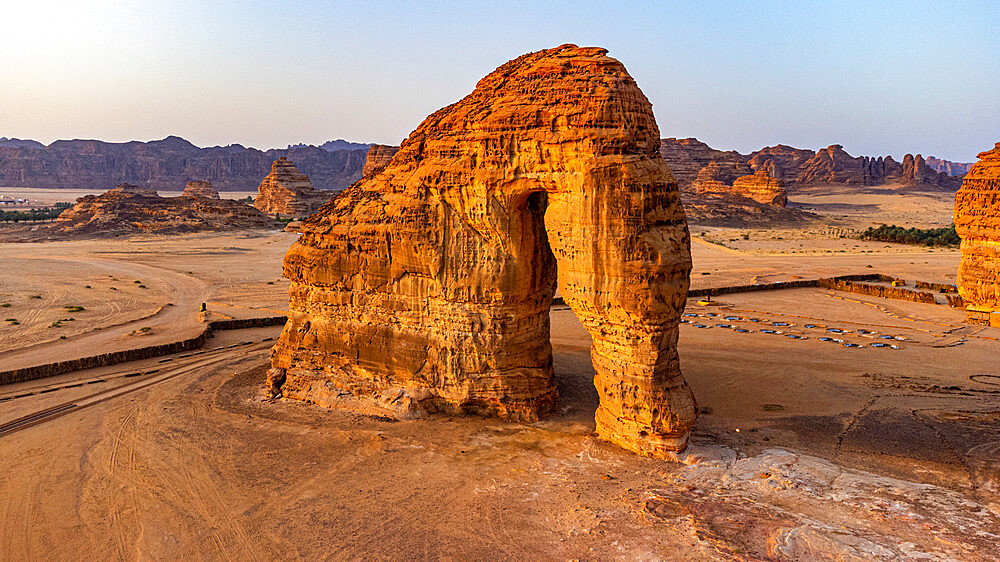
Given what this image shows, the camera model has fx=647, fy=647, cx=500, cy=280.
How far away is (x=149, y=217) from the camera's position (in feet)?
205

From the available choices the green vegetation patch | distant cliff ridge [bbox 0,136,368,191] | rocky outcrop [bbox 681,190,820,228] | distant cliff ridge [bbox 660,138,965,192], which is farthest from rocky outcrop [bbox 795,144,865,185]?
distant cliff ridge [bbox 0,136,368,191]

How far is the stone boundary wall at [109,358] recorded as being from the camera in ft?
59.6

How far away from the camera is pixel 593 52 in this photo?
42.2 feet

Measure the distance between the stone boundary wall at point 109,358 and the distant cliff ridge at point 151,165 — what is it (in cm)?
14432

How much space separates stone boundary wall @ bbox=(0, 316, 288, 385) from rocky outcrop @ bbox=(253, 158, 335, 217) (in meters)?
58.6

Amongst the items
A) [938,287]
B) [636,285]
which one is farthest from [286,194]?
[636,285]

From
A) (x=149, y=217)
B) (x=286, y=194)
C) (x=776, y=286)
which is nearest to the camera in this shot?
(x=776, y=286)

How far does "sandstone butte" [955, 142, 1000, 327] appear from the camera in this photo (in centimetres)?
2266

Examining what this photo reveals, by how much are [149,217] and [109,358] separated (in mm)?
48781

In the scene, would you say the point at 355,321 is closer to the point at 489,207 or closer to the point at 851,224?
the point at 489,207

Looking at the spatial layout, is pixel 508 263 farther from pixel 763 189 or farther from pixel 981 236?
pixel 763 189

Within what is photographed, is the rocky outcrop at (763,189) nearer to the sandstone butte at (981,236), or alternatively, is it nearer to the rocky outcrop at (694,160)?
the rocky outcrop at (694,160)

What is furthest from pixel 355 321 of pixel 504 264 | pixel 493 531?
pixel 493 531

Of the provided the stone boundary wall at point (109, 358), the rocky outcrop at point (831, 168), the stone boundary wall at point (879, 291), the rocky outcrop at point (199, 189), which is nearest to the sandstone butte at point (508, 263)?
the stone boundary wall at point (109, 358)
